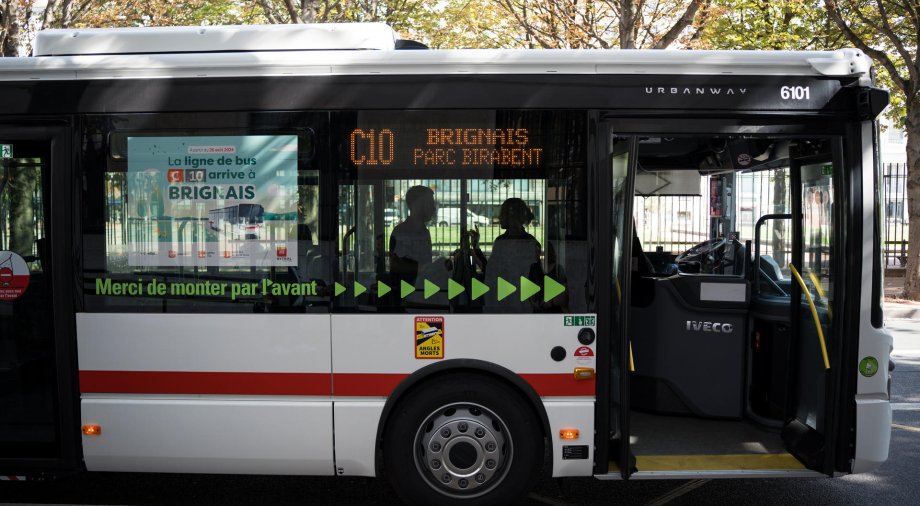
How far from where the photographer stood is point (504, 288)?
4.68 m

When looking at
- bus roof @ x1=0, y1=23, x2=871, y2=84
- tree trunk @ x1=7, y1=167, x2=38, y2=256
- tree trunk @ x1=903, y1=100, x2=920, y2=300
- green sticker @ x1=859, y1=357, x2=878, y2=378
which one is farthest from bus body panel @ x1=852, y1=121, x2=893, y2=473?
tree trunk @ x1=903, y1=100, x2=920, y2=300

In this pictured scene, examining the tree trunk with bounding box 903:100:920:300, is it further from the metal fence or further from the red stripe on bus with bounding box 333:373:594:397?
the red stripe on bus with bounding box 333:373:594:397

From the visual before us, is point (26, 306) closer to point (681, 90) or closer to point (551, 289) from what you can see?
point (551, 289)

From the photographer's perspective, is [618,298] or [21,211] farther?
[21,211]

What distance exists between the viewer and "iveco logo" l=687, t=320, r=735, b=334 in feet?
19.6

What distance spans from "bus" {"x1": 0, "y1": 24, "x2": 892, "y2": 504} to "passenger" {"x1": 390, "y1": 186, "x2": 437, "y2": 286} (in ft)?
0.04

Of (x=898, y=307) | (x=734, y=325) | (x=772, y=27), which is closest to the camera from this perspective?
(x=734, y=325)

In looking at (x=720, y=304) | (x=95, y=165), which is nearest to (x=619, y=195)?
(x=720, y=304)

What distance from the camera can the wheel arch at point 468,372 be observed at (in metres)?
4.64

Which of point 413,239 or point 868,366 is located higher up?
point 413,239

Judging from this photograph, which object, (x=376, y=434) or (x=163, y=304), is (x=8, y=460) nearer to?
(x=163, y=304)

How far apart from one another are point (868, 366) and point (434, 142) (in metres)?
2.84

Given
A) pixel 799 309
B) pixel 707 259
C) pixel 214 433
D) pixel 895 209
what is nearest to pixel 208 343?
pixel 214 433

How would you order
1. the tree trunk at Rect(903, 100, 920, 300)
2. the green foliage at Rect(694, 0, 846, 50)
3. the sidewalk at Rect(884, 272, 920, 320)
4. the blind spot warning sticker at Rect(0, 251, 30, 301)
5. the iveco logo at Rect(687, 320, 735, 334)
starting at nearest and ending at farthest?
the blind spot warning sticker at Rect(0, 251, 30, 301), the iveco logo at Rect(687, 320, 735, 334), the sidewalk at Rect(884, 272, 920, 320), the tree trunk at Rect(903, 100, 920, 300), the green foliage at Rect(694, 0, 846, 50)
